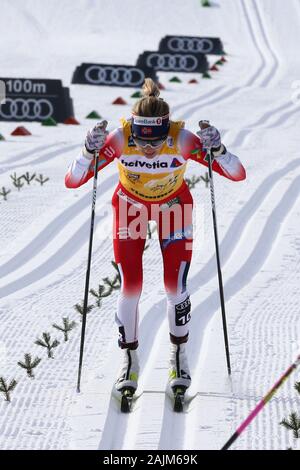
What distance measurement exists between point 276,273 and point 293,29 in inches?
1125

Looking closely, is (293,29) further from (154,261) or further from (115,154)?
(115,154)

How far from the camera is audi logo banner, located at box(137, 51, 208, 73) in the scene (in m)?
27.7

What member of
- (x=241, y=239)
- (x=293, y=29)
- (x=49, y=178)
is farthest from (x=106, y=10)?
(x=241, y=239)

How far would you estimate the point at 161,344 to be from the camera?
6562 millimetres

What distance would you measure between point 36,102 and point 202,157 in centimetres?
1315

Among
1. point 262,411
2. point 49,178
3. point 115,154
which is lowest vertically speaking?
point 262,411

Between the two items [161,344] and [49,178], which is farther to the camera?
[49,178]

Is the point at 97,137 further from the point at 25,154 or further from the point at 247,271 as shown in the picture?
the point at 25,154

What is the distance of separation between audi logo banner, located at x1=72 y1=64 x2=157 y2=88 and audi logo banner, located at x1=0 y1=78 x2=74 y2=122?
5422mm

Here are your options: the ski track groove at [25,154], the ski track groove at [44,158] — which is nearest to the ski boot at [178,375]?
the ski track groove at [44,158]

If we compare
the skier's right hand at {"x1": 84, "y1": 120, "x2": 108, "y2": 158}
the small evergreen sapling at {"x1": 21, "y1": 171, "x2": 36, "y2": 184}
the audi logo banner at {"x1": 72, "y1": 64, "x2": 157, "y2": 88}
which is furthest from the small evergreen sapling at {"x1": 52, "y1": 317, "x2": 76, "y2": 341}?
the audi logo banner at {"x1": 72, "y1": 64, "x2": 157, "y2": 88}

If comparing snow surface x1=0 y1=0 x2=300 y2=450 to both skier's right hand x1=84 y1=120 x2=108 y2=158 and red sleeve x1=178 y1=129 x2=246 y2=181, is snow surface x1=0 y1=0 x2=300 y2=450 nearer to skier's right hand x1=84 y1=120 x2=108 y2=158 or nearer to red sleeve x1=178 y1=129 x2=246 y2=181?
red sleeve x1=178 y1=129 x2=246 y2=181

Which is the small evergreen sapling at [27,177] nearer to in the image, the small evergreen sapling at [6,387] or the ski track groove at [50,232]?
the ski track groove at [50,232]

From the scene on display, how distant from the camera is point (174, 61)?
27969 millimetres
